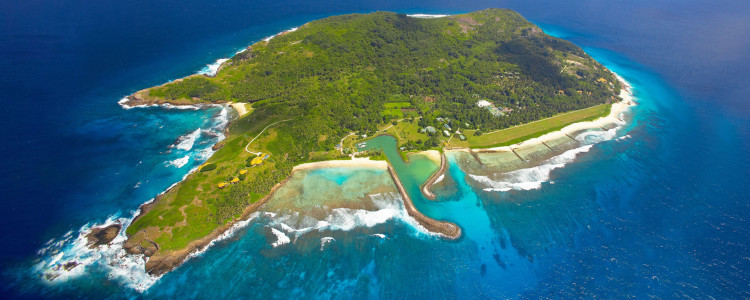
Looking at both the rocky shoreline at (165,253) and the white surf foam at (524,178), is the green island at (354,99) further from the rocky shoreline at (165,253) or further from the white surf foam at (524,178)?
the white surf foam at (524,178)

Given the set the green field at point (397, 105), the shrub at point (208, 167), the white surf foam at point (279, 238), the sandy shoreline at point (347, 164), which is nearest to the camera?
the white surf foam at point (279, 238)

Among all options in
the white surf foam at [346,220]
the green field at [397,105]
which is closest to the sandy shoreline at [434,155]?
the white surf foam at [346,220]

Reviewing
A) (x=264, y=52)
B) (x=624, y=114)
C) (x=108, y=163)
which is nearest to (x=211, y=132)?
(x=108, y=163)

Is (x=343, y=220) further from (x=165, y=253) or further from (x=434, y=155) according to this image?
(x=165, y=253)

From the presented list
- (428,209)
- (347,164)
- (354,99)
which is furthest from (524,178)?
(354,99)

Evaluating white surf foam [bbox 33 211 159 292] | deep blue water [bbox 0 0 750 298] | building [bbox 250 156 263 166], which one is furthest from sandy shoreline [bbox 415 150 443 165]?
white surf foam [bbox 33 211 159 292]

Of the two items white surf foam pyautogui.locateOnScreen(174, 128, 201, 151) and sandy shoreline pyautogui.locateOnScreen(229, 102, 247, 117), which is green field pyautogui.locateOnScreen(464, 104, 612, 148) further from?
white surf foam pyautogui.locateOnScreen(174, 128, 201, 151)

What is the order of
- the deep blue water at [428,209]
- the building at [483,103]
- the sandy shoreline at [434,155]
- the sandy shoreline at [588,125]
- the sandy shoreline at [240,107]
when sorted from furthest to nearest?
the building at [483,103]
the sandy shoreline at [240,107]
the sandy shoreline at [588,125]
the sandy shoreline at [434,155]
the deep blue water at [428,209]
